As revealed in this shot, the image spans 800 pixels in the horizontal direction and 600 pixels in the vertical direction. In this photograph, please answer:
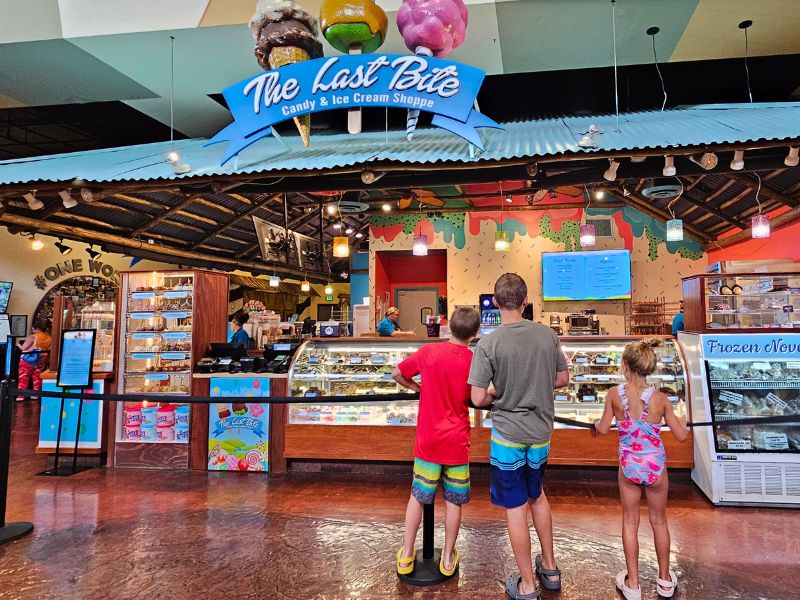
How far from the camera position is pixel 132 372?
6191 millimetres

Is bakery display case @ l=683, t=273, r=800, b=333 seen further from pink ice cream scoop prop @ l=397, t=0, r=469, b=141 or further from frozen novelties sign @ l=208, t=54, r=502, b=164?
pink ice cream scoop prop @ l=397, t=0, r=469, b=141

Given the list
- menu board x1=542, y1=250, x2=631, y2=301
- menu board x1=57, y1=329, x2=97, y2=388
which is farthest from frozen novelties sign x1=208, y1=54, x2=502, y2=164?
menu board x1=542, y1=250, x2=631, y2=301

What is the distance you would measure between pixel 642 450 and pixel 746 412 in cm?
273

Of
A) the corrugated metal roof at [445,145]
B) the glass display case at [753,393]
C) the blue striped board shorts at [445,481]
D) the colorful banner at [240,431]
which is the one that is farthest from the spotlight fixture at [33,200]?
the glass display case at [753,393]

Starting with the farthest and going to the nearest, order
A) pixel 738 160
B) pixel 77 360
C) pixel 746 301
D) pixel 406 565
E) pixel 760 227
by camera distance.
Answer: pixel 760 227 < pixel 77 360 < pixel 746 301 < pixel 738 160 < pixel 406 565

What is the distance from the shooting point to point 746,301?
4785mm

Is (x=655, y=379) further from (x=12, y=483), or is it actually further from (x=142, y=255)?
(x=142, y=255)

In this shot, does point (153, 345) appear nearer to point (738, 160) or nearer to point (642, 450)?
point (642, 450)

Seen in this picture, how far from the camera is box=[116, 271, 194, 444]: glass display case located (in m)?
5.83

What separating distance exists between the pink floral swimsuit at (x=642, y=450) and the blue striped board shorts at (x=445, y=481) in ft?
3.10

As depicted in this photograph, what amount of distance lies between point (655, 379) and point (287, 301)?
852 inches

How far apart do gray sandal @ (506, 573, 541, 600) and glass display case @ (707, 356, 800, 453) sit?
279cm

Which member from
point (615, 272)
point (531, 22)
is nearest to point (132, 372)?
point (531, 22)

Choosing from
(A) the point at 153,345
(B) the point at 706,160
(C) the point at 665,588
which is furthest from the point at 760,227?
(A) the point at 153,345
